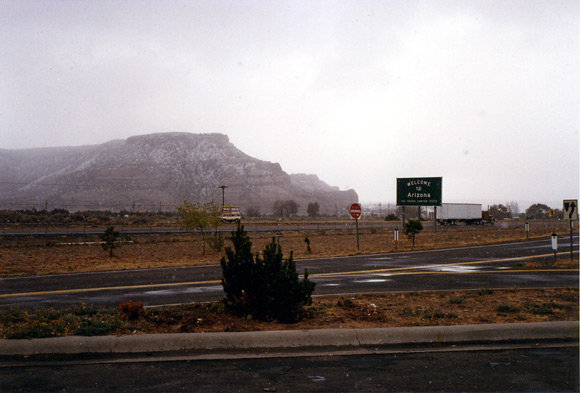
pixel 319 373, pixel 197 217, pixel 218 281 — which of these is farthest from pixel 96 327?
pixel 197 217

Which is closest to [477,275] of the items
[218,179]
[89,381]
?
[89,381]

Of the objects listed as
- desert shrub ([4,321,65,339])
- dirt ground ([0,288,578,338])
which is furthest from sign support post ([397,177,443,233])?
desert shrub ([4,321,65,339])

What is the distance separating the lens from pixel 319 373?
6.41m

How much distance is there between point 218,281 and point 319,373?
10.3m

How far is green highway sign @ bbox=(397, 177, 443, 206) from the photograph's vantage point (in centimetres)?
4716

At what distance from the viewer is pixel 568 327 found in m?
8.43

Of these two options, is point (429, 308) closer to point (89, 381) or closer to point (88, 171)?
point (89, 381)

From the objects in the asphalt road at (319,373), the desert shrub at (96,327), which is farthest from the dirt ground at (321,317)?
the asphalt road at (319,373)

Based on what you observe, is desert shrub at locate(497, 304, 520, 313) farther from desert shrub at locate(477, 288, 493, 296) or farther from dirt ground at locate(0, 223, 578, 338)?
desert shrub at locate(477, 288, 493, 296)

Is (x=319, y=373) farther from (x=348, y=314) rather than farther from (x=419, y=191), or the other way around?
(x=419, y=191)

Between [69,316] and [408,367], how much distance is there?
20.0 ft

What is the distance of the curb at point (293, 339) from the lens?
760 centimetres

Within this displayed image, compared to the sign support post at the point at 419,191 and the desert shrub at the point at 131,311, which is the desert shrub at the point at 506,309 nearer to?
the desert shrub at the point at 131,311

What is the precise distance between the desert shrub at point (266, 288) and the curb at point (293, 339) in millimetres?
1035
